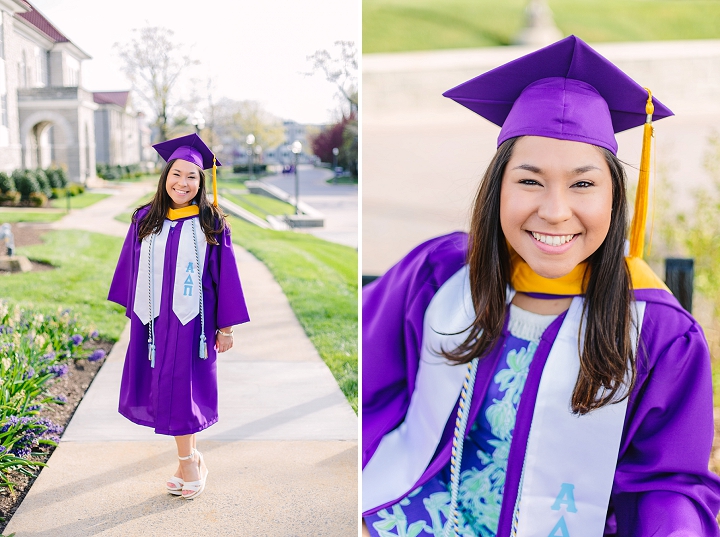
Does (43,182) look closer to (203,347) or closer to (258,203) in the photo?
(258,203)

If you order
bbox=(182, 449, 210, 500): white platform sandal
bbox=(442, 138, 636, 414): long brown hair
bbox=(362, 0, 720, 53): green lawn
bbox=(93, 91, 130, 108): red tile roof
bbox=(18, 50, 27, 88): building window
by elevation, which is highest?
bbox=(362, 0, 720, 53): green lawn

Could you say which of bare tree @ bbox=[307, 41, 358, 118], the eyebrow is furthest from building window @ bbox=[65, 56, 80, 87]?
the eyebrow

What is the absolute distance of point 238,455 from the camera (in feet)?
8.64

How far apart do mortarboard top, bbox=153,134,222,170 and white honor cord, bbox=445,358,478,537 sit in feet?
3.58

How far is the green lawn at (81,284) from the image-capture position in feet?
9.96

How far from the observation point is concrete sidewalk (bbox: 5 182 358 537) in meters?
2.36

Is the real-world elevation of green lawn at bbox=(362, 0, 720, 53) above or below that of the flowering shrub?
above

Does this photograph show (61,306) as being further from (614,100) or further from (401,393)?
(614,100)

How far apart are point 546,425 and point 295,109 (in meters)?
1.82

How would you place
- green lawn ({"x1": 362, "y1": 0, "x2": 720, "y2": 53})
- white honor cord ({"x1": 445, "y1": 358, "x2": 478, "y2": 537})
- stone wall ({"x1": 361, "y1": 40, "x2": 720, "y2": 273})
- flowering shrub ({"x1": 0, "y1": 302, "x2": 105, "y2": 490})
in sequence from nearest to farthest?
white honor cord ({"x1": 445, "y1": 358, "x2": 478, "y2": 537}), flowering shrub ({"x1": 0, "y1": 302, "x2": 105, "y2": 490}), stone wall ({"x1": 361, "y1": 40, "x2": 720, "y2": 273}), green lawn ({"x1": 362, "y1": 0, "x2": 720, "y2": 53})

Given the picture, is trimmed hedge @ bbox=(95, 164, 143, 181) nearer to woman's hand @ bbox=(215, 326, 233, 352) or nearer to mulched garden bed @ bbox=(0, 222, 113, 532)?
mulched garden bed @ bbox=(0, 222, 113, 532)

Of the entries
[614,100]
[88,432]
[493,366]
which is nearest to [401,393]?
[493,366]

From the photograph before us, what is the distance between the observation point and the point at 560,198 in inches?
66.9

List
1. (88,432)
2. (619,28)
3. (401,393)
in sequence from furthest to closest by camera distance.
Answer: (619,28) < (88,432) < (401,393)
